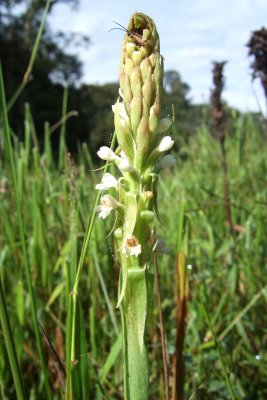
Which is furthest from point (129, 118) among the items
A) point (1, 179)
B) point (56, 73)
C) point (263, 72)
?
point (56, 73)

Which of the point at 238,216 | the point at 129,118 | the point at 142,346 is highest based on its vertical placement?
the point at 129,118

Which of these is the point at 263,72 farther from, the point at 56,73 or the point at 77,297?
the point at 56,73

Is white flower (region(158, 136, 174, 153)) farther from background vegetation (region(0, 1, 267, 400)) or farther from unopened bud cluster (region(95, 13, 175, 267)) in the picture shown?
background vegetation (region(0, 1, 267, 400))

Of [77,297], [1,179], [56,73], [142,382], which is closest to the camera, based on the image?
[142,382]

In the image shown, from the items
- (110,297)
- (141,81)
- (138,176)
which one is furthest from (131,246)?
(110,297)

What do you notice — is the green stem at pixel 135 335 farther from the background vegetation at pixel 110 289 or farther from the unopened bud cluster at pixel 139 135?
the background vegetation at pixel 110 289

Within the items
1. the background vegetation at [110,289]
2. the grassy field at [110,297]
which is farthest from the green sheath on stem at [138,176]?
the grassy field at [110,297]

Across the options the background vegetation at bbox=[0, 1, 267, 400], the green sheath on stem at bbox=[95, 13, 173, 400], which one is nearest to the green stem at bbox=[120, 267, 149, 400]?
the green sheath on stem at bbox=[95, 13, 173, 400]
